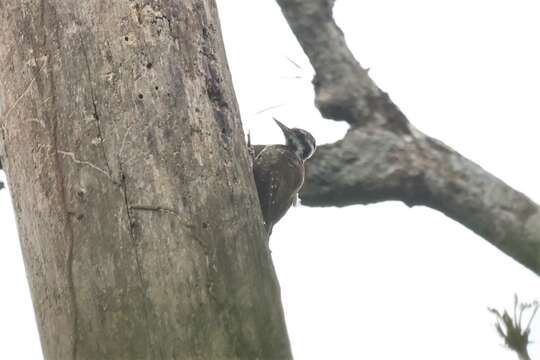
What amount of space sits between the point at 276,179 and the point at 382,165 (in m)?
0.70

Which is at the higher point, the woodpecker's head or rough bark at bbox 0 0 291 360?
the woodpecker's head

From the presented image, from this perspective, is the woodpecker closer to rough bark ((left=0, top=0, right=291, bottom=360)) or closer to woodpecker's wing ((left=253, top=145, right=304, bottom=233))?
woodpecker's wing ((left=253, top=145, right=304, bottom=233))

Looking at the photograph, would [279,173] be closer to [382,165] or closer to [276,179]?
[276,179]

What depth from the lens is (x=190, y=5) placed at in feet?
9.64

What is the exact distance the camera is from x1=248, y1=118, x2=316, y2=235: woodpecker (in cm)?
359

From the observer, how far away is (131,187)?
2.57m

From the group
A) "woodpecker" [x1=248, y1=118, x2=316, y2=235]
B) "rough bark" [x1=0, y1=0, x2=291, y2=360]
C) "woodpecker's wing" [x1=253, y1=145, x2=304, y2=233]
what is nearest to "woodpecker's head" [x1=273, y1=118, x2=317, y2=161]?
"woodpecker" [x1=248, y1=118, x2=316, y2=235]

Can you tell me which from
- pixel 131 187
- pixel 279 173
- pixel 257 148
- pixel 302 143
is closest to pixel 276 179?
pixel 279 173

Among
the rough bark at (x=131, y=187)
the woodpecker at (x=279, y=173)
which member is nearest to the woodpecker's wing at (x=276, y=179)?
the woodpecker at (x=279, y=173)

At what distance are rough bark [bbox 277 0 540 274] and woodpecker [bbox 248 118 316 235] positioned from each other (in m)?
0.10

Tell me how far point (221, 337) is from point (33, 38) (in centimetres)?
101

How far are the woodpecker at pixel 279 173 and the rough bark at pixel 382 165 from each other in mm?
98

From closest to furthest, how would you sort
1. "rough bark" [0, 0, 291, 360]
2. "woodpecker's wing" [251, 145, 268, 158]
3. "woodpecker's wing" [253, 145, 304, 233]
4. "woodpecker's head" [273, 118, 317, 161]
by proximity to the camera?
"rough bark" [0, 0, 291, 360] → "woodpecker's wing" [253, 145, 304, 233] → "woodpecker's wing" [251, 145, 268, 158] → "woodpecker's head" [273, 118, 317, 161]

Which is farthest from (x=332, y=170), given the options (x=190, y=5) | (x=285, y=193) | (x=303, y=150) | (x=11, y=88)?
(x=11, y=88)
